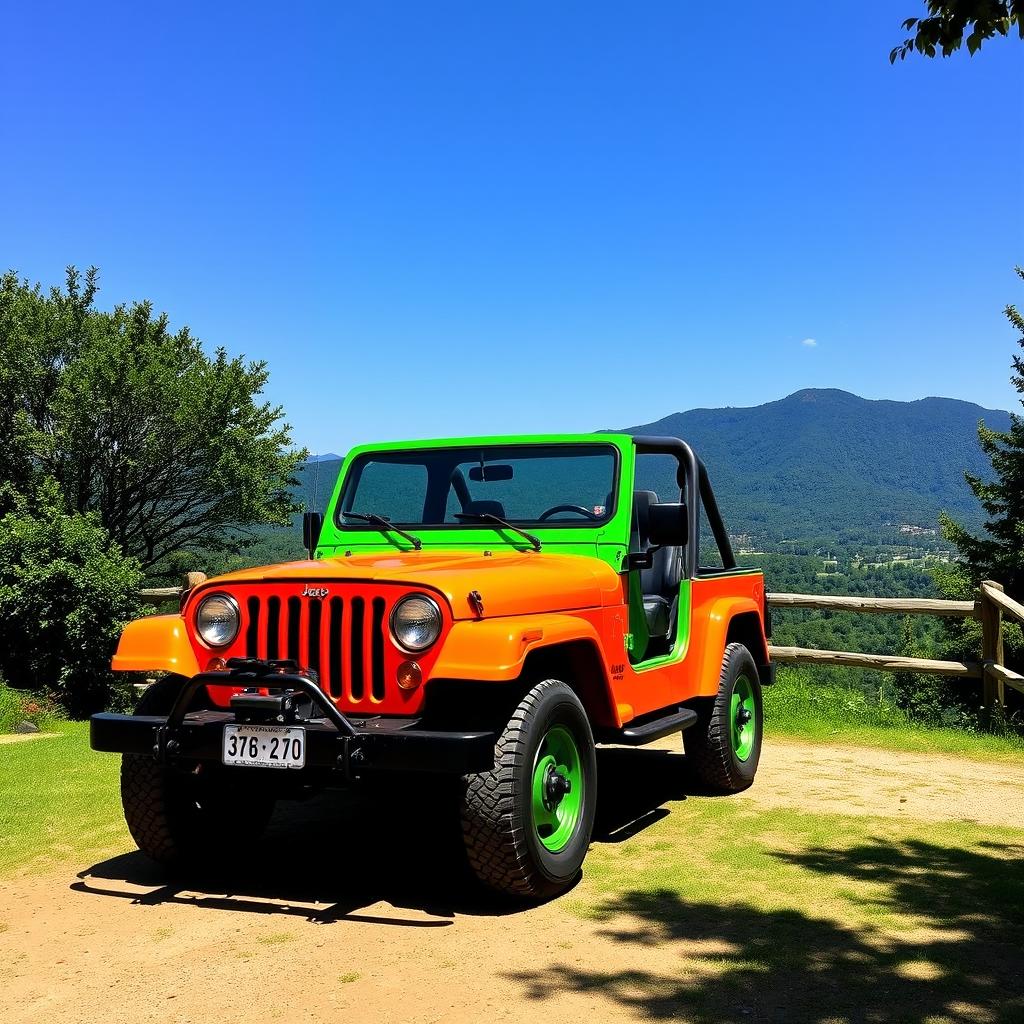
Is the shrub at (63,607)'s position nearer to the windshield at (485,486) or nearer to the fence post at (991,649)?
the windshield at (485,486)

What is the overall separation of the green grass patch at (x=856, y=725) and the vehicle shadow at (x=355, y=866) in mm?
2872

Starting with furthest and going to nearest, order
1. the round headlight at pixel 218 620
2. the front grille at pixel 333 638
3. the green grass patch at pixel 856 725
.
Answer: the green grass patch at pixel 856 725, the round headlight at pixel 218 620, the front grille at pixel 333 638

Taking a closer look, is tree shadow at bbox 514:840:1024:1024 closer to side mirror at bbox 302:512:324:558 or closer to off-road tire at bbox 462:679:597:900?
off-road tire at bbox 462:679:597:900

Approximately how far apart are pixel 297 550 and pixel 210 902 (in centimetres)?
370

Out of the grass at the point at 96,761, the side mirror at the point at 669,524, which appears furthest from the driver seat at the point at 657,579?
the grass at the point at 96,761

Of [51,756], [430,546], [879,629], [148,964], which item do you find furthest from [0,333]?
[879,629]

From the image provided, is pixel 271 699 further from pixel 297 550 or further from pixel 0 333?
pixel 0 333

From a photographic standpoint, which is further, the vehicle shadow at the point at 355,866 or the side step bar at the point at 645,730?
the side step bar at the point at 645,730

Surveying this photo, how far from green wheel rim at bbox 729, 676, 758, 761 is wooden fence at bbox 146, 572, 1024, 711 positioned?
2041 mm

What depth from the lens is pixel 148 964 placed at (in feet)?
12.3

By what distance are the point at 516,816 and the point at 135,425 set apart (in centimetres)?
2019

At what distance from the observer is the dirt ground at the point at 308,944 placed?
3375 mm

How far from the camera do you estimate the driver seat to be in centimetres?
600

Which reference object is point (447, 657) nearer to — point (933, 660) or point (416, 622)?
point (416, 622)
